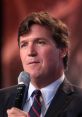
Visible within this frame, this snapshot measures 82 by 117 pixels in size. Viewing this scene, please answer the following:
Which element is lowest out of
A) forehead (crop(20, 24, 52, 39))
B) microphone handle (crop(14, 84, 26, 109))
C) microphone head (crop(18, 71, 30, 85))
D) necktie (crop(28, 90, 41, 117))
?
necktie (crop(28, 90, 41, 117))

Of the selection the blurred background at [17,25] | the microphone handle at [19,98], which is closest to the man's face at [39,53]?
the microphone handle at [19,98]

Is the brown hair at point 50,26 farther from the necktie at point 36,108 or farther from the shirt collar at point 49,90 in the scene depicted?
the necktie at point 36,108

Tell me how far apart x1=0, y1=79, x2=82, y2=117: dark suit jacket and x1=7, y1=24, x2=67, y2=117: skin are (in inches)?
3.4

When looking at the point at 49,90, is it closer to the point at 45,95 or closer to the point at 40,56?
the point at 45,95

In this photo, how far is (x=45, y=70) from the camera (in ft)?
5.32

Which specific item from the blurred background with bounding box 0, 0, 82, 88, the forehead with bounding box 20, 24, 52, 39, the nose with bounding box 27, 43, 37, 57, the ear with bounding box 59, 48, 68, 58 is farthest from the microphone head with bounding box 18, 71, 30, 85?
the blurred background with bounding box 0, 0, 82, 88

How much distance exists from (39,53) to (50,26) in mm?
179

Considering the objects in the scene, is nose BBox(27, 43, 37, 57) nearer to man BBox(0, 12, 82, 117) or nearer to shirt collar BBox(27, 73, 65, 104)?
man BBox(0, 12, 82, 117)

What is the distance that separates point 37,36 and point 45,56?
11 cm

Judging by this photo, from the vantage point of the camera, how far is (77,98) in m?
1.60

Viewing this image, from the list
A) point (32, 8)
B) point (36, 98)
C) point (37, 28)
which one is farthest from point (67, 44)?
point (32, 8)

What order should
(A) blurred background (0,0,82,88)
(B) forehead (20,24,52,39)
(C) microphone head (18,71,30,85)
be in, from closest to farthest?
(C) microphone head (18,71,30,85)
(B) forehead (20,24,52,39)
(A) blurred background (0,0,82,88)

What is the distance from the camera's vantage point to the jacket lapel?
1.56 metres

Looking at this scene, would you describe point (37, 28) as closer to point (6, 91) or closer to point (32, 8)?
point (6, 91)
